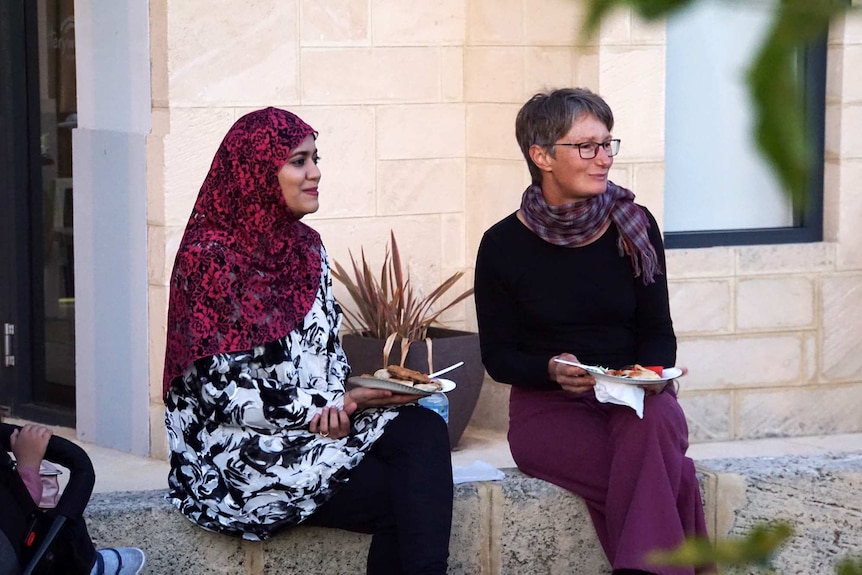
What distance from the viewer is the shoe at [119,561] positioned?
306cm

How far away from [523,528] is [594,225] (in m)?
0.86

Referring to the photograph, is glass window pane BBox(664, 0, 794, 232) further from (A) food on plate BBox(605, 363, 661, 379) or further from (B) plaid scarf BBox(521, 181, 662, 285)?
(A) food on plate BBox(605, 363, 661, 379)

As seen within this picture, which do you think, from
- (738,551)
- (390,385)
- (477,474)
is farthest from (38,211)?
(738,551)

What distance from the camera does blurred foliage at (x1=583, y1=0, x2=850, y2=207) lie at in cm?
42

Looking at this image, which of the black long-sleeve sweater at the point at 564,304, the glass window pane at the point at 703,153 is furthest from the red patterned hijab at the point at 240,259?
the glass window pane at the point at 703,153

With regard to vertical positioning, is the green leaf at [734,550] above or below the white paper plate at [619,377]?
above

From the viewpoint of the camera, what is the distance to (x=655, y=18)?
1.48 ft

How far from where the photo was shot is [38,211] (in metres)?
5.46

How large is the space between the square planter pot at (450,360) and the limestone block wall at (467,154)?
16.2 inches

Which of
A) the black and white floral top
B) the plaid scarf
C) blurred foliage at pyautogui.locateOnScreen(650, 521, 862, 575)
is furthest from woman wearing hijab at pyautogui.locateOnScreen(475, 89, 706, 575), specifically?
blurred foliage at pyautogui.locateOnScreen(650, 521, 862, 575)

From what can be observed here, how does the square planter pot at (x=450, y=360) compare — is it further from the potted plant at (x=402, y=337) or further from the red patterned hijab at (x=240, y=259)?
the red patterned hijab at (x=240, y=259)

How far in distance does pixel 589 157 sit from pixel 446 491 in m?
1.02

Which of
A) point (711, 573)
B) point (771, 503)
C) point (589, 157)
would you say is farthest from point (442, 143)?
point (711, 573)

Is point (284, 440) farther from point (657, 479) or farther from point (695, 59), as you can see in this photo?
point (695, 59)
